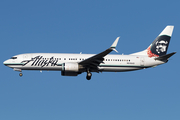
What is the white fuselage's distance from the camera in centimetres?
4628

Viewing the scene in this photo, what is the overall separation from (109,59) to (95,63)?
2.90 metres

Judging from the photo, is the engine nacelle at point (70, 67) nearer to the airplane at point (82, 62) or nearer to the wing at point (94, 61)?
the airplane at point (82, 62)

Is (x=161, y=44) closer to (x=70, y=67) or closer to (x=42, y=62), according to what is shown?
(x=70, y=67)

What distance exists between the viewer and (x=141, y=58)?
162 feet

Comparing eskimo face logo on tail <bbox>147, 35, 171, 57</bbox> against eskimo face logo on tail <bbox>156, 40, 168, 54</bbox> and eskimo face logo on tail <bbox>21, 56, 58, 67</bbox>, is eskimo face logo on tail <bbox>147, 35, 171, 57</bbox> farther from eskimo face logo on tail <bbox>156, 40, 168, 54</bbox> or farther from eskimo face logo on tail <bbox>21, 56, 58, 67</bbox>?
eskimo face logo on tail <bbox>21, 56, 58, 67</bbox>

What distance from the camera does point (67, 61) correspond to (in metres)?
46.9

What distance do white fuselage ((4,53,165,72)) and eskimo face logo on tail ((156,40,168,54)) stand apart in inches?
124

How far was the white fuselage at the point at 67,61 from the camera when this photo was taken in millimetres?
46281

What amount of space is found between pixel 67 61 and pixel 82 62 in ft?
8.33

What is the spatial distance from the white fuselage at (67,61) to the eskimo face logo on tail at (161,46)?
124 inches

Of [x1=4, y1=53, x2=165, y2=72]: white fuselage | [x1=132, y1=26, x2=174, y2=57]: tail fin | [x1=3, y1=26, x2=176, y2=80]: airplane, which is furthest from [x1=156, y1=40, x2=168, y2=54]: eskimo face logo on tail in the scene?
[x1=4, y1=53, x2=165, y2=72]: white fuselage

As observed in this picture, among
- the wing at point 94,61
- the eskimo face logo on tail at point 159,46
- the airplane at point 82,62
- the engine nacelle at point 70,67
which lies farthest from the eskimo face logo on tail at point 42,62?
the eskimo face logo on tail at point 159,46

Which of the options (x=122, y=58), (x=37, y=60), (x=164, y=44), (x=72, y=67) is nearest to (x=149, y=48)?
(x=164, y=44)

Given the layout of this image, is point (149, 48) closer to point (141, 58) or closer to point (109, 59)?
point (141, 58)
